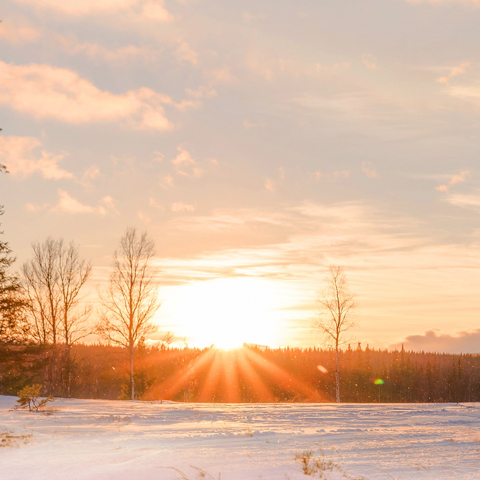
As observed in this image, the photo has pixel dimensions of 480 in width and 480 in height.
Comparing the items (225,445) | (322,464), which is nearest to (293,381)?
(225,445)

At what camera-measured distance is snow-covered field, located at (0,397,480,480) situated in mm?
7363

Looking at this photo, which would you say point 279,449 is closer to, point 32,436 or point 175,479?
point 175,479

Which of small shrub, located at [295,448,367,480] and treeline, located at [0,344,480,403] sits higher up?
small shrub, located at [295,448,367,480]

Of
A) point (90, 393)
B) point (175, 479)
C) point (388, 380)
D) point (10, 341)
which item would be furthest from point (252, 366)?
point (175, 479)

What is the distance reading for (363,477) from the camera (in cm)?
718

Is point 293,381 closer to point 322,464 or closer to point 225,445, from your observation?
point 225,445

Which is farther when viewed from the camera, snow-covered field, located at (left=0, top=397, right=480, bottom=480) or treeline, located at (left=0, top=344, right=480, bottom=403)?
treeline, located at (left=0, top=344, right=480, bottom=403)

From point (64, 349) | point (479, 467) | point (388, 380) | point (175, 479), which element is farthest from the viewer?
point (388, 380)

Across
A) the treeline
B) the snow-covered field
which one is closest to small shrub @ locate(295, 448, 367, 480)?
the snow-covered field

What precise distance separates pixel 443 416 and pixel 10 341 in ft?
78.5

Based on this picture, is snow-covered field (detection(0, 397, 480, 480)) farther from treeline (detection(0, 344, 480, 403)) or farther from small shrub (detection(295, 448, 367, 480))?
treeline (detection(0, 344, 480, 403))

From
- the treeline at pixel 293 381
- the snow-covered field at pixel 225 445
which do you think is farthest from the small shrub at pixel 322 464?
the treeline at pixel 293 381

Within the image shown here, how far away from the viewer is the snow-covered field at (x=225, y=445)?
7.36m

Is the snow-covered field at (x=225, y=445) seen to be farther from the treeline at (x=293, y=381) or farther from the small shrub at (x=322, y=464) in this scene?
the treeline at (x=293, y=381)
